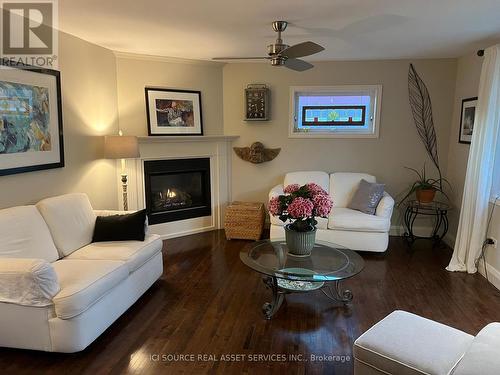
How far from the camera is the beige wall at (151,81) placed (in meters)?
4.37

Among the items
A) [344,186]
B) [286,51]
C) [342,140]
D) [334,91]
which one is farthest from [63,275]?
[334,91]

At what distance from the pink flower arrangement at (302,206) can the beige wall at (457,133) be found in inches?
92.2

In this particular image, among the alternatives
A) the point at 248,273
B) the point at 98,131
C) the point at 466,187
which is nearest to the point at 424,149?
the point at 466,187

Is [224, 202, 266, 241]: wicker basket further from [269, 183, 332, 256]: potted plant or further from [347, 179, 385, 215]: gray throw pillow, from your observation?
[269, 183, 332, 256]: potted plant

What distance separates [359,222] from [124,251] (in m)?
2.55

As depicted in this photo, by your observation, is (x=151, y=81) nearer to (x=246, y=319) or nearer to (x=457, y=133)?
(x=246, y=319)

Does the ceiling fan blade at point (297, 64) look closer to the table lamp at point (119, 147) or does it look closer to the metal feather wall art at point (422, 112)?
the table lamp at point (119, 147)

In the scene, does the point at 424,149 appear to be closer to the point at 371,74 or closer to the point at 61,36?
the point at 371,74

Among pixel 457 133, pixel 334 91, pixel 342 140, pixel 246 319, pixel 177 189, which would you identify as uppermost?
pixel 334 91

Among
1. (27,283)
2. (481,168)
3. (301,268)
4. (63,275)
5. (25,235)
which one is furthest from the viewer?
(481,168)

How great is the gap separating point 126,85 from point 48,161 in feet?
5.16

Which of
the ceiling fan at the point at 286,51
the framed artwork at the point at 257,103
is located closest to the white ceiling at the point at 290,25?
the ceiling fan at the point at 286,51

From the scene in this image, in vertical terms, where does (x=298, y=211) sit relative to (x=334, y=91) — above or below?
below

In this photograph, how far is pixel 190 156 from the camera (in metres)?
4.83
